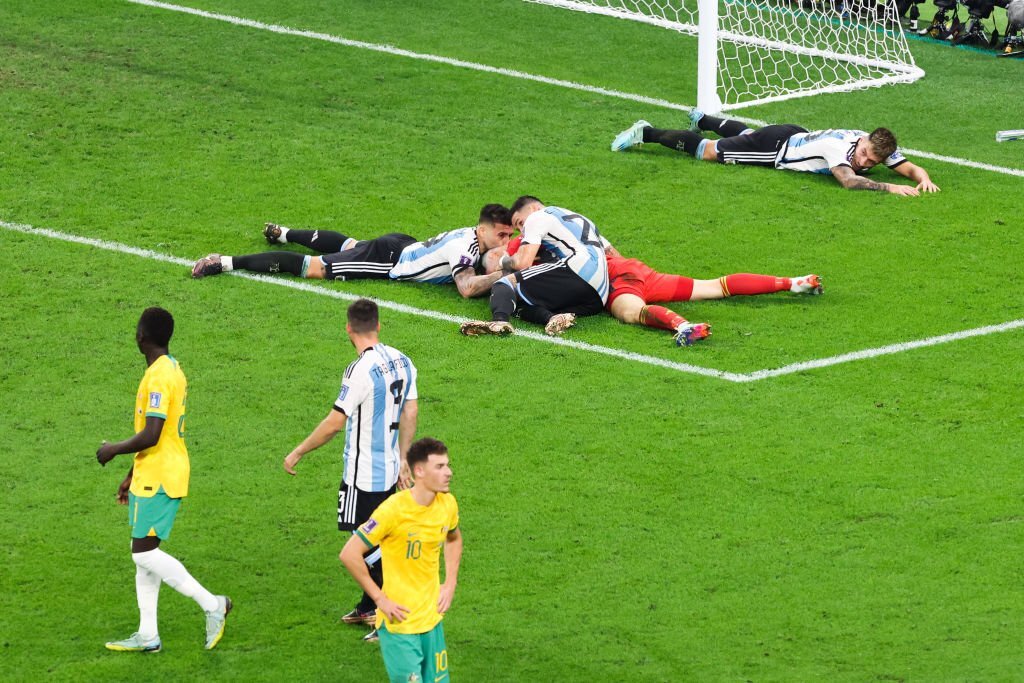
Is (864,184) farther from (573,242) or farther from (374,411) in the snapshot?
(374,411)

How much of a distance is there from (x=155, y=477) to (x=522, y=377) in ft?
13.1

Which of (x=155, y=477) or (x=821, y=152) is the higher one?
(x=821, y=152)

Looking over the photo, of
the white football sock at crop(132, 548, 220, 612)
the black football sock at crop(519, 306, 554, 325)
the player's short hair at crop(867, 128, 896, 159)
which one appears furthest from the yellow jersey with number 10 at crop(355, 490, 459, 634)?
the player's short hair at crop(867, 128, 896, 159)

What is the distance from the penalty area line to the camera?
11445 mm

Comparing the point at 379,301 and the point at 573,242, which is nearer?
the point at 573,242

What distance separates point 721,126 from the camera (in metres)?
15.9

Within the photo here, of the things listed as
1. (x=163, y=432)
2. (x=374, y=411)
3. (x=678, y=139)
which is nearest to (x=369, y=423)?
(x=374, y=411)

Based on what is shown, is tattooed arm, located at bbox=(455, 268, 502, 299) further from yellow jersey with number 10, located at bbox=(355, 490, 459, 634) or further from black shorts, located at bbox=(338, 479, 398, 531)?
yellow jersey with number 10, located at bbox=(355, 490, 459, 634)

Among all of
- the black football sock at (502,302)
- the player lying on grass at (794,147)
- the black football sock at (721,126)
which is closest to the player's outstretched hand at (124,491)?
the black football sock at (502,302)

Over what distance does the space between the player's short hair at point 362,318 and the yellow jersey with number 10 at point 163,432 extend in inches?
37.6

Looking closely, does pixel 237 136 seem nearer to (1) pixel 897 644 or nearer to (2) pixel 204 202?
(2) pixel 204 202

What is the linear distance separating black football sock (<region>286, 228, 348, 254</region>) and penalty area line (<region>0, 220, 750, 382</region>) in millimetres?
482

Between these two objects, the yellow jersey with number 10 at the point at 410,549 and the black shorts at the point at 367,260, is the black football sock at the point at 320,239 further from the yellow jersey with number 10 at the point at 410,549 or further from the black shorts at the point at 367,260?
the yellow jersey with number 10 at the point at 410,549

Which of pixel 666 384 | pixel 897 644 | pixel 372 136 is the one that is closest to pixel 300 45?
pixel 372 136
